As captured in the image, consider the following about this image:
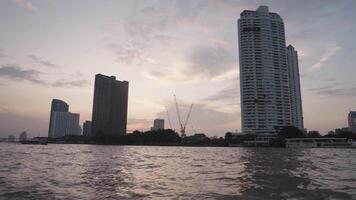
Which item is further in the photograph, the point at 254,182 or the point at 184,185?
the point at 254,182

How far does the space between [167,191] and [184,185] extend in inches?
126

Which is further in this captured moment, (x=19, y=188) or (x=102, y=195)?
(x=19, y=188)

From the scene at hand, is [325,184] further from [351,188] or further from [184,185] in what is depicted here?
[184,185]

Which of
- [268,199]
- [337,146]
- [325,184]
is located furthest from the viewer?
[337,146]

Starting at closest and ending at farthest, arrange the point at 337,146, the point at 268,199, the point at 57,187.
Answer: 1. the point at 268,199
2. the point at 57,187
3. the point at 337,146

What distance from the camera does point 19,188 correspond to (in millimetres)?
23500

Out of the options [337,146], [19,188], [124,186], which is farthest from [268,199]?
[337,146]

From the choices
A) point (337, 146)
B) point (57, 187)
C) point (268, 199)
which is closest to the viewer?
point (268, 199)

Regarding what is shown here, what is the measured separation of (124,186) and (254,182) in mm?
10429

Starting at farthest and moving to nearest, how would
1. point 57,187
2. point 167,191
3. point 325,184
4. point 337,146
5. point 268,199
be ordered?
point 337,146, point 325,184, point 57,187, point 167,191, point 268,199

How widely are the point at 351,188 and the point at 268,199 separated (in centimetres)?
804

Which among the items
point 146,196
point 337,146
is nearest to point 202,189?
point 146,196

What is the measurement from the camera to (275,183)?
1054 inches

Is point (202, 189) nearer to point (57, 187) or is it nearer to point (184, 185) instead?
point (184, 185)
